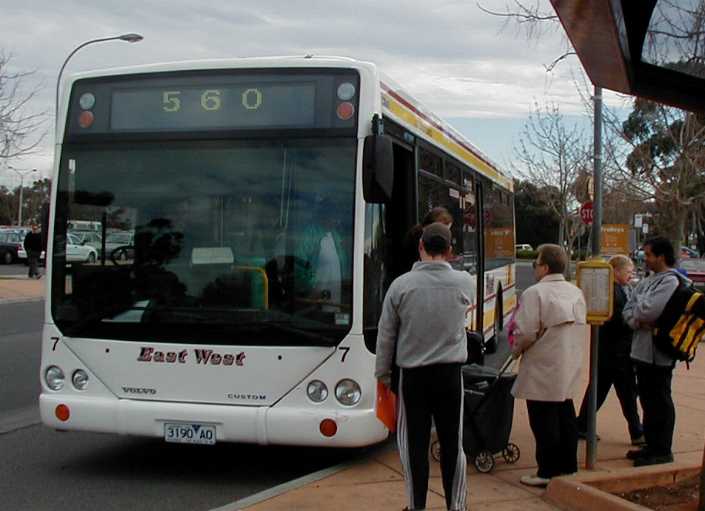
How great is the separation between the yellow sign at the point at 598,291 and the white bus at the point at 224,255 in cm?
158

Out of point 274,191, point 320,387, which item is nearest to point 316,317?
point 320,387

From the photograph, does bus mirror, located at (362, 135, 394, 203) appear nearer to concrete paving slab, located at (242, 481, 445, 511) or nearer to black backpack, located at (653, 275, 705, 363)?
concrete paving slab, located at (242, 481, 445, 511)

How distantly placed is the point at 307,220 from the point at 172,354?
1.42 m

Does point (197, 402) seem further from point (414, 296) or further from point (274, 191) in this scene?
point (414, 296)

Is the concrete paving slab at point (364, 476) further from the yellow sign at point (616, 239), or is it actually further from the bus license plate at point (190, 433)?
the yellow sign at point (616, 239)

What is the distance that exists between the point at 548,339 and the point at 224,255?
8.05 feet

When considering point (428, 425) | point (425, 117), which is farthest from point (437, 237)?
point (425, 117)

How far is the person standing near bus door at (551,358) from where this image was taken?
20.7ft

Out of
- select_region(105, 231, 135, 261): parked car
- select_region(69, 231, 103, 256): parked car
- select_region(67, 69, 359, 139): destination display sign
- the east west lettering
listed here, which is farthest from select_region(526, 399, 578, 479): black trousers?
select_region(69, 231, 103, 256): parked car

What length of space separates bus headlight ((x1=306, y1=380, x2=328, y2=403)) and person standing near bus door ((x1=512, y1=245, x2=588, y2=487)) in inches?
54.2

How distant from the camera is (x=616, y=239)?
21.6 m

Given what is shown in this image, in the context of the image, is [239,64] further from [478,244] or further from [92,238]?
[478,244]

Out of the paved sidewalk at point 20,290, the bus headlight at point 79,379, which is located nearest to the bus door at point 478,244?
the bus headlight at point 79,379

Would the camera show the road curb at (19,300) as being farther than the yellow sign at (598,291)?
Yes
